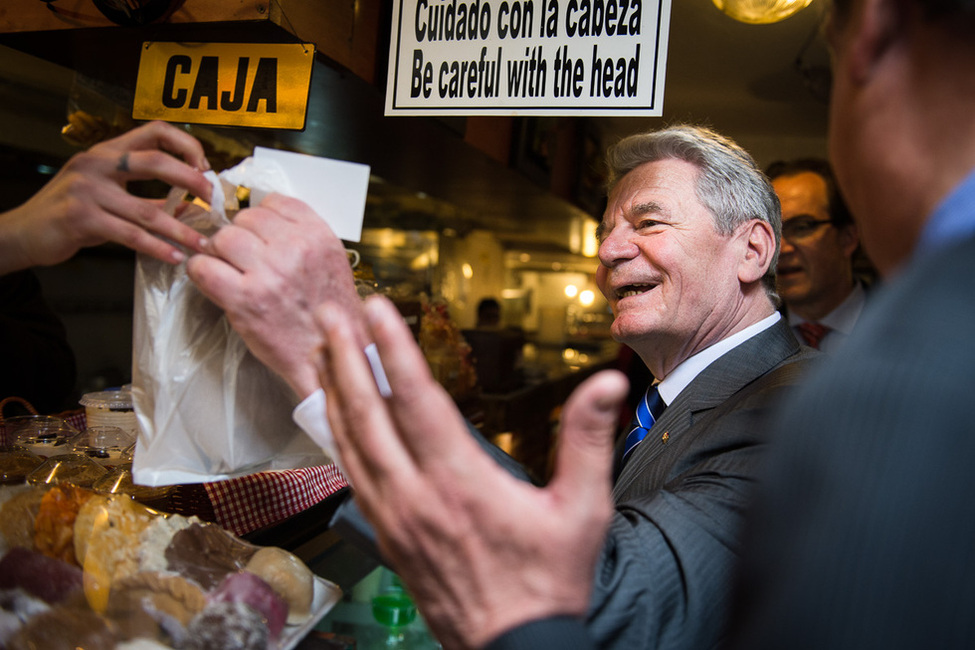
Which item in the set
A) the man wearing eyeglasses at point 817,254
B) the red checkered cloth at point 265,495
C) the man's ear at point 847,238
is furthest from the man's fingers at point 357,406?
the man's ear at point 847,238

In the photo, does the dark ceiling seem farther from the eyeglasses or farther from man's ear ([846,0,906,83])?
man's ear ([846,0,906,83])

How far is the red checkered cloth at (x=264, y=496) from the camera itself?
1287 mm

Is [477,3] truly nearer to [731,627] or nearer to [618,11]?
[618,11]

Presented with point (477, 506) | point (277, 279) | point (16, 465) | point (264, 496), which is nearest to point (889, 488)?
point (477, 506)

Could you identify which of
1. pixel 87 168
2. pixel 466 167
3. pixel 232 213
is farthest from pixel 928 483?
pixel 466 167

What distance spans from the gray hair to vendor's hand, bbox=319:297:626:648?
1104mm

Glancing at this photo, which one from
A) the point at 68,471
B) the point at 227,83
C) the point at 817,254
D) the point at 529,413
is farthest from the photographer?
the point at 529,413

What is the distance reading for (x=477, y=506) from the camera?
0.55 meters

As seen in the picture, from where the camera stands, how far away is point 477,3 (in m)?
1.37

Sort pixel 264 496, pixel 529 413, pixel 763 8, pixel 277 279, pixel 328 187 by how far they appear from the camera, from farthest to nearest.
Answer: pixel 529 413, pixel 763 8, pixel 264 496, pixel 328 187, pixel 277 279

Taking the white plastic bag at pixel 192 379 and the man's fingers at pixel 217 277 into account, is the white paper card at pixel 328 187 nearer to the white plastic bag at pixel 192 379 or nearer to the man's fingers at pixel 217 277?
the white plastic bag at pixel 192 379

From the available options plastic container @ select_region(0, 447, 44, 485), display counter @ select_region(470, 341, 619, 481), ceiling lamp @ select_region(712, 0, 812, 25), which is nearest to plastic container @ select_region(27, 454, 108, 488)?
plastic container @ select_region(0, 447, 44, 485)

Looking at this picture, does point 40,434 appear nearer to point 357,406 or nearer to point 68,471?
point 68,471

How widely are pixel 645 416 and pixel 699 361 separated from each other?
0.19 metres
